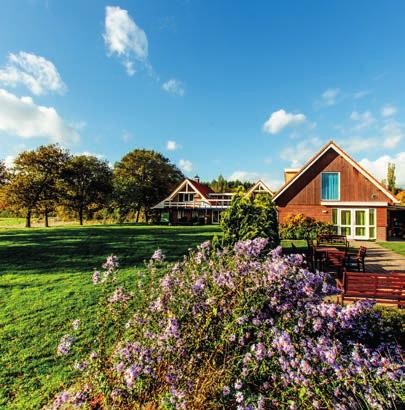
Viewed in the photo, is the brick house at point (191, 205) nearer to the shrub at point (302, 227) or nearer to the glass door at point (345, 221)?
the shrub at point (302, 227)

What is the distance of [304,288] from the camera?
10.1 ft

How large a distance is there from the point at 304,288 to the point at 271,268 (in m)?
0.43

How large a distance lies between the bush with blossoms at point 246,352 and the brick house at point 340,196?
18.2m

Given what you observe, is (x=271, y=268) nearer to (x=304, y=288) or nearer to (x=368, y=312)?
(x=304, y=288)

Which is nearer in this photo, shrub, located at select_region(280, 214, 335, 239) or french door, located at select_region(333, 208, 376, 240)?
shrub, located at select_region(280, 214, 335, 239)

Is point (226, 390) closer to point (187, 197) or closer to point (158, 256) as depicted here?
point (158, 256)

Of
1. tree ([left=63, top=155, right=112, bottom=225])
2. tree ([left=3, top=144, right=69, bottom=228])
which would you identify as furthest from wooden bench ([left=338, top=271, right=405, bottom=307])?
tree ([left=63, top=155, right=112, bottom=225])

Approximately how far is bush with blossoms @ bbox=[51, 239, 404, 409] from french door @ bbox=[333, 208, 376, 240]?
61.3 feet

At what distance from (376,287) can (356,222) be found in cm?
1632

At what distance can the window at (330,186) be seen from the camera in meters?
20.3

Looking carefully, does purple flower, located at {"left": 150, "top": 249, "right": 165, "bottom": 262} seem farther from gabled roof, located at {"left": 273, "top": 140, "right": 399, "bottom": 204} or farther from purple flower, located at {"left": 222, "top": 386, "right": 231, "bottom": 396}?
gabled roof, located at {"left": 273, "top": 140, "right": 399, "bottom": 204}

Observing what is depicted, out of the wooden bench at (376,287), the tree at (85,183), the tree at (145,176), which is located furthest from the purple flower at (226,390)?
the tree at (145,176)

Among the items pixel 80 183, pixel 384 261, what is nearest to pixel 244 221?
pixel 384 261

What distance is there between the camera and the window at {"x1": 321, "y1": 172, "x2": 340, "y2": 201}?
20266mm
